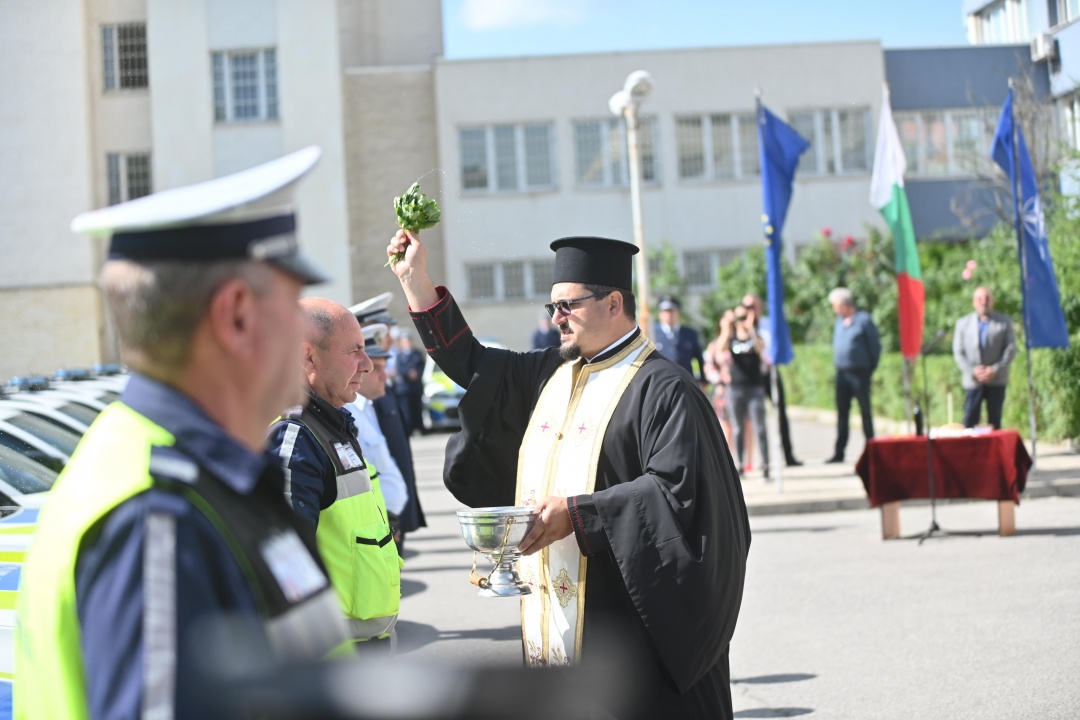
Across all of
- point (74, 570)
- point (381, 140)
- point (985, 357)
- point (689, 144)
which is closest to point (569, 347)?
point (74, 570)

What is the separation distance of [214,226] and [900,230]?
12930mm

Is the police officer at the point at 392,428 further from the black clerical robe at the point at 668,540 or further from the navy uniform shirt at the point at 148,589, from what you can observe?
the navy uniform shirt at the point at 148,589

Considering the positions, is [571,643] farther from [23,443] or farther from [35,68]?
[35,68]

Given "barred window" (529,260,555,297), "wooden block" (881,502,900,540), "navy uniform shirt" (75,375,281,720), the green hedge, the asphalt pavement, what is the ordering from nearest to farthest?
"navy uniform shirt" (75,375,281,720), "barred window" (529,260,555,297), the asphalt pavement, "wooden block" (881,502,900,540), the green hedge

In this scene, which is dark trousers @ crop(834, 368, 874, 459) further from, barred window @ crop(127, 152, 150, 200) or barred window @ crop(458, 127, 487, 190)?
barred window @ crop(458, 127, 487, 190)

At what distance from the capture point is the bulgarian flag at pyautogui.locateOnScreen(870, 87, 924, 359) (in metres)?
13.4

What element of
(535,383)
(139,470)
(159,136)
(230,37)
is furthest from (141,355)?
(230,37)

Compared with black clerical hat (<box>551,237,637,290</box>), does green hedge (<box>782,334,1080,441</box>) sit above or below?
below

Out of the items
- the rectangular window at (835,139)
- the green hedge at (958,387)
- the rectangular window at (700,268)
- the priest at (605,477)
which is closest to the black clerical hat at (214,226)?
the priest at (605,477)

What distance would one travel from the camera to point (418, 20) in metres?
37.5

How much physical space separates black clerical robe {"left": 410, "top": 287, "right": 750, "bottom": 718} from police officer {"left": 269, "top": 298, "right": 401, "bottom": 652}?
2.18ft

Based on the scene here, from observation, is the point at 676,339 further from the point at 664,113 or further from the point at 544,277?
the point at 664,113

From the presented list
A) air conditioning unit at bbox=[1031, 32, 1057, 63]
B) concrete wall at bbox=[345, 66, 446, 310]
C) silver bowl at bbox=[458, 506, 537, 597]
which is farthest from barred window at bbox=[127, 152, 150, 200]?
air conditioning unit at bbox=[1031, 32, 1057, 63]

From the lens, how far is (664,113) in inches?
1366
